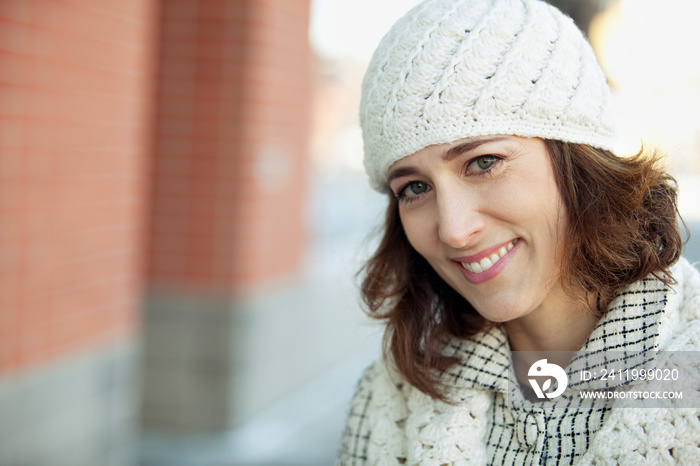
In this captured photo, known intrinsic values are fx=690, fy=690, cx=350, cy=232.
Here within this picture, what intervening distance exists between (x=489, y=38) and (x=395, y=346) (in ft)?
2.66

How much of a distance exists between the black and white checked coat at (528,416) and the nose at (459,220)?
1.18 ft

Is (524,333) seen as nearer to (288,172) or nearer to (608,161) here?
(608,161)

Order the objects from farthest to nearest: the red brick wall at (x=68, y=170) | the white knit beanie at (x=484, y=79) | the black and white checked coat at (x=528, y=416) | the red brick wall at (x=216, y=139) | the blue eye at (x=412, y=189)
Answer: the red brick wall at (x=216, y=139), the red brick wall at (x=68, y=170), the blue eye at (x=412, y=189), the white knit beanie at (x=484, y=79), the black and white checked coat at (x=528, y=416)

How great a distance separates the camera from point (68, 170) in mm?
2854

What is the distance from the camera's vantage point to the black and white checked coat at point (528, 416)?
4.37 feet

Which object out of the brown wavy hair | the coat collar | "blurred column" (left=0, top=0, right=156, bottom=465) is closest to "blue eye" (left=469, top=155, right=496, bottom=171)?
the brown wavy hair

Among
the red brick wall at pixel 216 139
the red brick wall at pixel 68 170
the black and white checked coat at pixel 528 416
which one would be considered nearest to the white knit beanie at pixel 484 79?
the black and white checked coat at pixel 528 416

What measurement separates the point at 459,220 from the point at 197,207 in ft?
10.2

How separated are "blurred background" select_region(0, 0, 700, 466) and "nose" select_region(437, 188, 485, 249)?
53 centimetres

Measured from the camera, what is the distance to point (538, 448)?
152 cm

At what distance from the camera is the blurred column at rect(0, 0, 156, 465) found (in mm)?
2584

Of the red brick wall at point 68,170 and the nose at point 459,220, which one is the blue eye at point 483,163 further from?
the red brick wall at point 68,170

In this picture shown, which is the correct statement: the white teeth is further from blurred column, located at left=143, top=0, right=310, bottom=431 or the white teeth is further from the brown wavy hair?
blurred column, located at left=143, top=0, right=310, bottom=431

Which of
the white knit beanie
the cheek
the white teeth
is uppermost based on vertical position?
the white knit beanie
